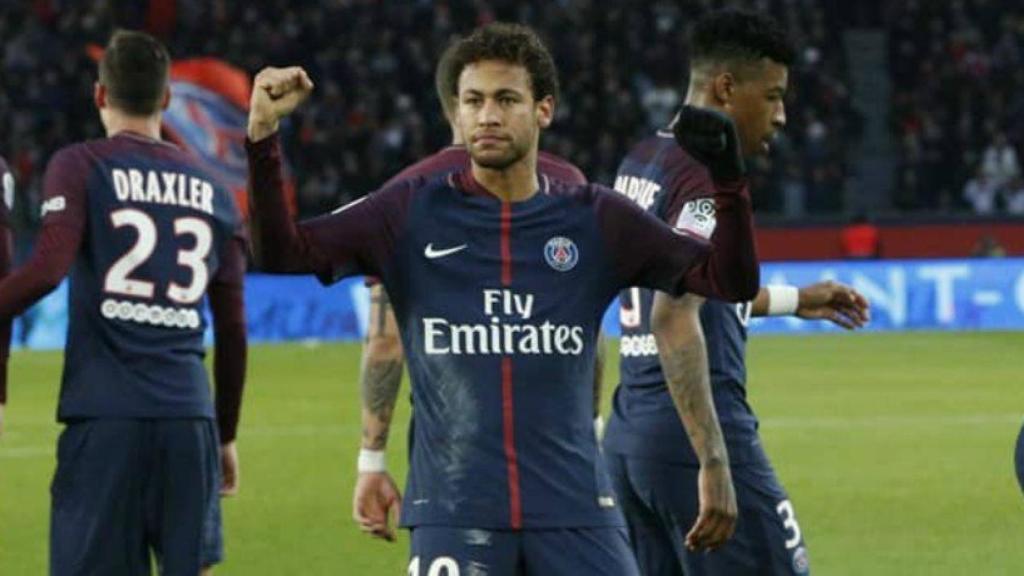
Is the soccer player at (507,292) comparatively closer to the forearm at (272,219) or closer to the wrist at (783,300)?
the forearm at (272,219)

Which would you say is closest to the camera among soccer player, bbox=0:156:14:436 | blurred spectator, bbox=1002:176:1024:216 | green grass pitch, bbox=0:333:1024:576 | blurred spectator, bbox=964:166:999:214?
soccer player, bbox=0:156:14:436

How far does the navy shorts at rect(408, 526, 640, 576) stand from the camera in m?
5.38

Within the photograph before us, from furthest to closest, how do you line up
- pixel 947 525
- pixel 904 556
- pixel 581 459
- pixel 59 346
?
pixel 59 346
pixel 947 525
pixel 904 556
pixel 581 459

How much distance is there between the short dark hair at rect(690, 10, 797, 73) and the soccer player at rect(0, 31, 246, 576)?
1.45 meters

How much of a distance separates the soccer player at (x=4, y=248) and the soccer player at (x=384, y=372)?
3.54 ft

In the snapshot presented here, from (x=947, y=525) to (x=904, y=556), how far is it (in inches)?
49.9

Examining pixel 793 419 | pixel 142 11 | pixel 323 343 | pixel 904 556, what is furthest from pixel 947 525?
pixel 142 11

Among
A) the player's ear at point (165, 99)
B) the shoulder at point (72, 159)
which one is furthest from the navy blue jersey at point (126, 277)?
the player's ear at point (165, 99)

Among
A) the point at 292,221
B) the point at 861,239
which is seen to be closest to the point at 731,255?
the point at 292,221

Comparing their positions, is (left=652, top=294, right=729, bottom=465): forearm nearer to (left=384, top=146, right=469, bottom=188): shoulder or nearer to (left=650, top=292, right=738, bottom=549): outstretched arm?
(left=650, top=292, right=738, bottom=549): outstretched arm

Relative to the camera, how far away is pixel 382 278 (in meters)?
5.61

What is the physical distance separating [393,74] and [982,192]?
28.3ft

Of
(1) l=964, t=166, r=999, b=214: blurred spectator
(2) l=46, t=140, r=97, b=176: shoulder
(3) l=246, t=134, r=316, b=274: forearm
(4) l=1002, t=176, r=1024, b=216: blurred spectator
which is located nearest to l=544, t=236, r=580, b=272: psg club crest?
(3) l=246, t=134, r=316, b=274: forearm

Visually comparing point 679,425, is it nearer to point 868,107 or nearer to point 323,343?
point 323,343
